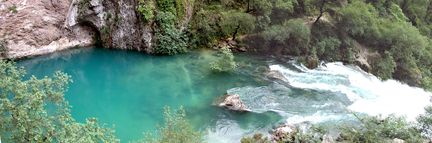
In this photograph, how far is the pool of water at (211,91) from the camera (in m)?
21.5

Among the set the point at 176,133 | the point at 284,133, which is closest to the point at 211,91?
the point at 284,133

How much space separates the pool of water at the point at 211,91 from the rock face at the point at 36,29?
1.00 m

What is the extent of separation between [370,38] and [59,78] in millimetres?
26754

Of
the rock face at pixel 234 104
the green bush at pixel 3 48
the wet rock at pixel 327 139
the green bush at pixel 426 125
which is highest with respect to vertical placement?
the green bush at pixel 3 48

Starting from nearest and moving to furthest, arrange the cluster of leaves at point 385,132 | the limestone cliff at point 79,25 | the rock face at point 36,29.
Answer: the cluster of leaves at point 385,132
the rock face at point 36,29
the limestone cliff at point 79,25

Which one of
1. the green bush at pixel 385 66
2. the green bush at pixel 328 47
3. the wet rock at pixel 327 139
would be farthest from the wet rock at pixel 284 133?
the green bush at pixel 385 66

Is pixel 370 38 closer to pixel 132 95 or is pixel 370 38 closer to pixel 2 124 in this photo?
Answer: pixel 132 95

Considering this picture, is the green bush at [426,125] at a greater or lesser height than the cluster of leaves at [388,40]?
greater

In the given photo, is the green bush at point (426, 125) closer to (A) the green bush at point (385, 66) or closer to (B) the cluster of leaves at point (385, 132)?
(B) the cluster of leaves at point (385, 132)

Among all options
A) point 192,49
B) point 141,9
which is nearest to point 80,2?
point 141,9

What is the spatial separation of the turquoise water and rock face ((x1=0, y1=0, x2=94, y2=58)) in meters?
1.00

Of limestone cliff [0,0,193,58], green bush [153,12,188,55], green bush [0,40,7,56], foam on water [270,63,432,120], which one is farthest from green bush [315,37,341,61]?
green bush [0,40,7,56]

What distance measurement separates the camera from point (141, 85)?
25.2 metres

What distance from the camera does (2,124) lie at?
11117 mm
